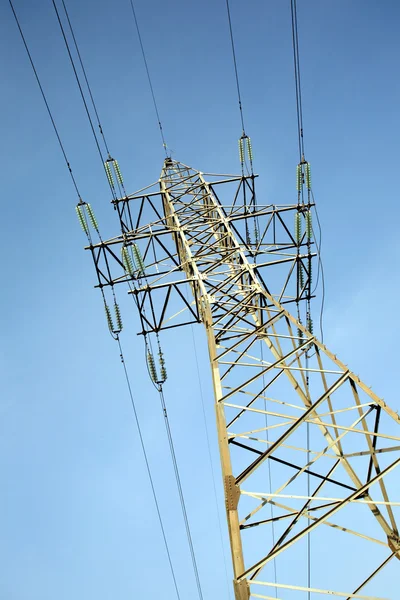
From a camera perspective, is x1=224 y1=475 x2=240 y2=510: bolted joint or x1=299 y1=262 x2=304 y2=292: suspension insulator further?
x1=299 y1=262 x2=304 y2=292: suspension insulator

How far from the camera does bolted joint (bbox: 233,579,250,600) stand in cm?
509

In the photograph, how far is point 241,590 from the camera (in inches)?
201

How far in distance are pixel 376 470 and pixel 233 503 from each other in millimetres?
2383

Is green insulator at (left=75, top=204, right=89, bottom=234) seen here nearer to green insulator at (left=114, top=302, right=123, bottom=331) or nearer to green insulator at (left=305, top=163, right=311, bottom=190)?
green insulator at (left=114, top=302, right=123, bottom=331)

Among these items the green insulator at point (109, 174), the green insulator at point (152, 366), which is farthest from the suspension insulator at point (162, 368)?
the green insulator at point (109, 174)

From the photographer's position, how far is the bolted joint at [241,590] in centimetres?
509

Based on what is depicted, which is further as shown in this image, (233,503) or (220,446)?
(220,446)

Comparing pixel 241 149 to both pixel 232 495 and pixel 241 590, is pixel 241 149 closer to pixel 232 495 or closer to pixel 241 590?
pixel 232 495

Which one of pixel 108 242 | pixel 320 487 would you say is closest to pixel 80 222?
pixel 108 242

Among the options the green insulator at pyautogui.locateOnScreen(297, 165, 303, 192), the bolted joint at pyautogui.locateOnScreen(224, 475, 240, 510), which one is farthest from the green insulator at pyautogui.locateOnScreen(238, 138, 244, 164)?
the bolted joint at pyautogui.locateOnScreen(224, 475, 240, 510)

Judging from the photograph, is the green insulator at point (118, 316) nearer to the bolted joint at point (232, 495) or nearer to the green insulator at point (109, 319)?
the green insulator at point (109, 319)

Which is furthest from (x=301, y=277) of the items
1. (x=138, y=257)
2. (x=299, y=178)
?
(x=138, y=257)

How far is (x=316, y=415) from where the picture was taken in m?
7.84

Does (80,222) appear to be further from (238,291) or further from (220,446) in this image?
(220,446)
